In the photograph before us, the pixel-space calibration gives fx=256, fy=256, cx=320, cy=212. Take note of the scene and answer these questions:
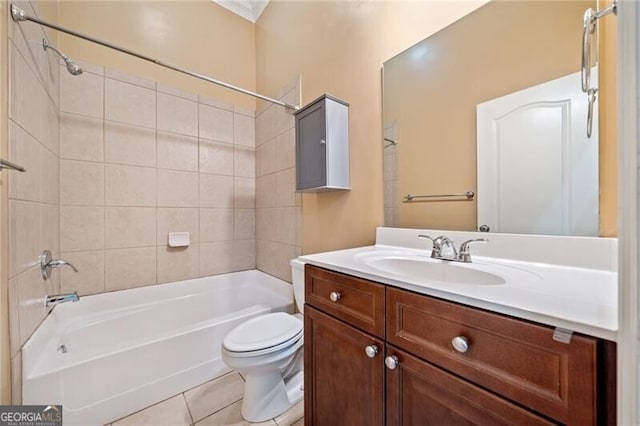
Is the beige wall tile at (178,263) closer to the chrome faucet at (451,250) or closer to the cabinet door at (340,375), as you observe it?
the cabinet door at (340,375)

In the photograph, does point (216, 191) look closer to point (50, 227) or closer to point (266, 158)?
point (266, 158)

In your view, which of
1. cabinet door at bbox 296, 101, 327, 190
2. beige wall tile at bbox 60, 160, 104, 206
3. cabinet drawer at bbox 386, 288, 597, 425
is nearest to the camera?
cabinet drawer at bbox 386, 288, 597, 425

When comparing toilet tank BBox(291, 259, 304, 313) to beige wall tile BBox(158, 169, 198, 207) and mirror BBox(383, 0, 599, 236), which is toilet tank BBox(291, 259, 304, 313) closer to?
mirror BBox(383, 0, 599, 236)

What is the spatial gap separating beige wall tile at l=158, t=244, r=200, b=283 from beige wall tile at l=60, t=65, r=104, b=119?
1064 mm

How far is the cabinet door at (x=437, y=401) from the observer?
49 cm

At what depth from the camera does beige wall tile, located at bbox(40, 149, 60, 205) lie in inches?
53.2

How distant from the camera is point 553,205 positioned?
0.84 meters

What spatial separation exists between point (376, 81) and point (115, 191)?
1.90 metres

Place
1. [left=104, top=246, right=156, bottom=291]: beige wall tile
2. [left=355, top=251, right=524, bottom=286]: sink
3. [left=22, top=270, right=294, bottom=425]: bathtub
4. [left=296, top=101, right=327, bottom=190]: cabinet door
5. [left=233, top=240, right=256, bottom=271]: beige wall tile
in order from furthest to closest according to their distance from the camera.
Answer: [left=233, top=240, right=256, bottom=271]: beige wall tile
[left=104, top=246, right=156, bottom=291]: beige wall tile
[left=296, top=101, right=327, bottom=190]: cabinet door
[left=22, top=270, right=294, bottom=425]: bathtub
[left=355, top=251, right=524, bottom=286]: sink

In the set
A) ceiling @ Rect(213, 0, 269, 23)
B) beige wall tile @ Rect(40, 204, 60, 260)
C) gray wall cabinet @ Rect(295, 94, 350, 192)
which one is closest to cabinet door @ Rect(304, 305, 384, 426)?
gray wall cabinet @ Rect(295, 94, 350, 192)

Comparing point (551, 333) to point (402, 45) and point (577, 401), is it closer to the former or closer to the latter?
point (577, 401)

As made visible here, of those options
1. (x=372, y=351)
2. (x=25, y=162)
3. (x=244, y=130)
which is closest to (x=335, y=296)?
(x=372, y=351)

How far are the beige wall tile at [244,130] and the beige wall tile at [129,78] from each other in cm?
66

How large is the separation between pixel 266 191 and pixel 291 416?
1.62m
